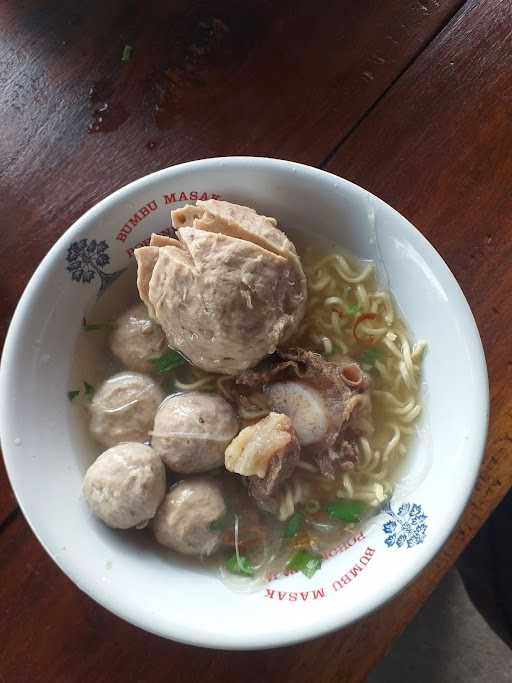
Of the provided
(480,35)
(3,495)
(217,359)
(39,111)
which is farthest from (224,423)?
(480,35)

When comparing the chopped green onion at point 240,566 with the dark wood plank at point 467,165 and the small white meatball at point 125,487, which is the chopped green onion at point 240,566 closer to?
the small white meatball at point 125,487

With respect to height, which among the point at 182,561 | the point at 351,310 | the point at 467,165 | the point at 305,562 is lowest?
the point at 182,561

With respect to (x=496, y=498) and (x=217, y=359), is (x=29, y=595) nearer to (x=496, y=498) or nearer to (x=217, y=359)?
(x=217, y=359)

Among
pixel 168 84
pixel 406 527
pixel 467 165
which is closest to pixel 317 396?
pixel 406 527

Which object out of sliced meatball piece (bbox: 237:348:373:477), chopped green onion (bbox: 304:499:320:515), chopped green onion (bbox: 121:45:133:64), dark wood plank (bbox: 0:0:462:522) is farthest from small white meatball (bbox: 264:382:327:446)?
chopped green onion (bbox: 121:45:133:64)

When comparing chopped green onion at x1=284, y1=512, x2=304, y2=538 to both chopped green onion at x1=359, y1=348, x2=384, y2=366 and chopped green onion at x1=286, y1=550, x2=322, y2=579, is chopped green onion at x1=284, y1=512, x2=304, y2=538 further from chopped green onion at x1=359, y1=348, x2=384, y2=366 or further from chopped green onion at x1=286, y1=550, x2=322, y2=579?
chopped green onion at x1=359, y1=348, x2=384, y2=366

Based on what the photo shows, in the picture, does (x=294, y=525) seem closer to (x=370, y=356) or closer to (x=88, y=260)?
(x=370, y=356)

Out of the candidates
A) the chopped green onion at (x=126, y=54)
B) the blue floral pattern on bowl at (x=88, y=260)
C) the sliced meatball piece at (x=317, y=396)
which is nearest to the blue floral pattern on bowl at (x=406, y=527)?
the sliced meatball piece at (x=317, y=396)
